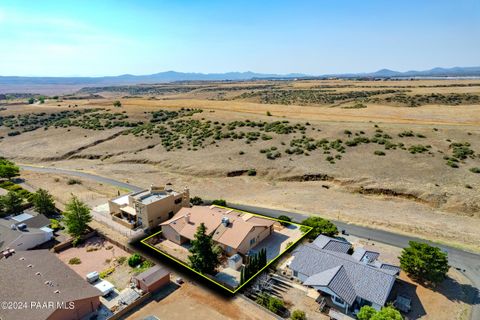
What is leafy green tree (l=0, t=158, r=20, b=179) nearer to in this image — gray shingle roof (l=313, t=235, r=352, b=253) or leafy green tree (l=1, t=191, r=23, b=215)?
leafy green tree (l=1, t=191, r=23, b=215)

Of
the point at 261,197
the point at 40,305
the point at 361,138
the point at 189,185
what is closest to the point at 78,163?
the point at 189,185

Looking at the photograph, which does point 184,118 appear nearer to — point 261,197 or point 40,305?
point 261,197

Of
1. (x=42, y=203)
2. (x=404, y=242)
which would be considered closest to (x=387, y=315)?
(x=404, y=242)

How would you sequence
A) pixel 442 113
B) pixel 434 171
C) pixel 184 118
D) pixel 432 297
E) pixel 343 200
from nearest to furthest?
pixel 432 297 → pixel 343 200 → pixel 434 171 → pixel 442 113 → pixel 184 118

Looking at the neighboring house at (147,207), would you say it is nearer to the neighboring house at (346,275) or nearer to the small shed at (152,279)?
the small shed at (152,279)

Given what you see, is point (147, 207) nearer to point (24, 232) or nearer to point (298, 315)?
point (24, 232)

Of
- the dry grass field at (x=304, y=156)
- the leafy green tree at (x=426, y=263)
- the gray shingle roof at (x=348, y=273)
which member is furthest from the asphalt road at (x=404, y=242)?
the gray shingle roof at (x=348, y=273)
